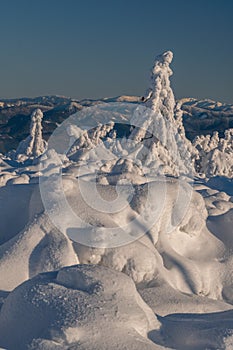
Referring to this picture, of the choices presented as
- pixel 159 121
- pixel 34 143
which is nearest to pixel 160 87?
pixel 159 121

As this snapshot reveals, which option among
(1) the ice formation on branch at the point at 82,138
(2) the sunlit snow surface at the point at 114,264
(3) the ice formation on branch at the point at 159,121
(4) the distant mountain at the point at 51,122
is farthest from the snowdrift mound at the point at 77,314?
(4) the distant mountain at the point at 51,122

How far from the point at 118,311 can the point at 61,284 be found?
0.64m

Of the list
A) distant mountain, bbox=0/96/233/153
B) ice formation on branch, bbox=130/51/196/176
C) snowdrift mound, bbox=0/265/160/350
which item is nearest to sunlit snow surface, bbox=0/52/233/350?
snowdrift mound, bbox=0/265/160/350

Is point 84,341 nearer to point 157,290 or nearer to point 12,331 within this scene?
point 12,331

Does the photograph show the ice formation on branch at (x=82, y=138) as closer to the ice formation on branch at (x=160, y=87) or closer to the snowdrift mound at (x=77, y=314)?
the ice formation on branch at (x=160, y=87)

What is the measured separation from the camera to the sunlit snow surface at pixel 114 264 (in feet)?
15.6

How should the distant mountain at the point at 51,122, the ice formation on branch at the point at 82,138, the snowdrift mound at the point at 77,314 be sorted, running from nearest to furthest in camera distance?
the snowdrift mound at the point at 77,314 → the ice formation on branch at the point at 82,138 → the distant mountain at the point at 51,122

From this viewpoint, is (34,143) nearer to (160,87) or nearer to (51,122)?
(160,87)

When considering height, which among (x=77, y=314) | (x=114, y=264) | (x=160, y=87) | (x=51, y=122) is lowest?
(x=51, y=122)

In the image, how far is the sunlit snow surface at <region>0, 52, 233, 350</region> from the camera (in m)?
4.75

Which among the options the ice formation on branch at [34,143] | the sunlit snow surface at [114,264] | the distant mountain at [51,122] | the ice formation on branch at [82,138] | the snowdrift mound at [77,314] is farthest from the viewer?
the distant mountain at [51,122]

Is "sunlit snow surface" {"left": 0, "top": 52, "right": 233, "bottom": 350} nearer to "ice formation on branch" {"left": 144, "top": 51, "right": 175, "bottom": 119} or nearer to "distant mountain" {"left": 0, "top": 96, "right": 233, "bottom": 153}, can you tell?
"ice formation on branch" {"left": 144, "top": 51, "right": 175, "bottom": 119}

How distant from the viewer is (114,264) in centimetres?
712

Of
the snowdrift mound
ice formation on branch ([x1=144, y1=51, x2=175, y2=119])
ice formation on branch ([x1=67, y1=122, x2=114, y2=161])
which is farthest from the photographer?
ice formation on branch ([x1=67, y1=122, x2=114, y2=161])
